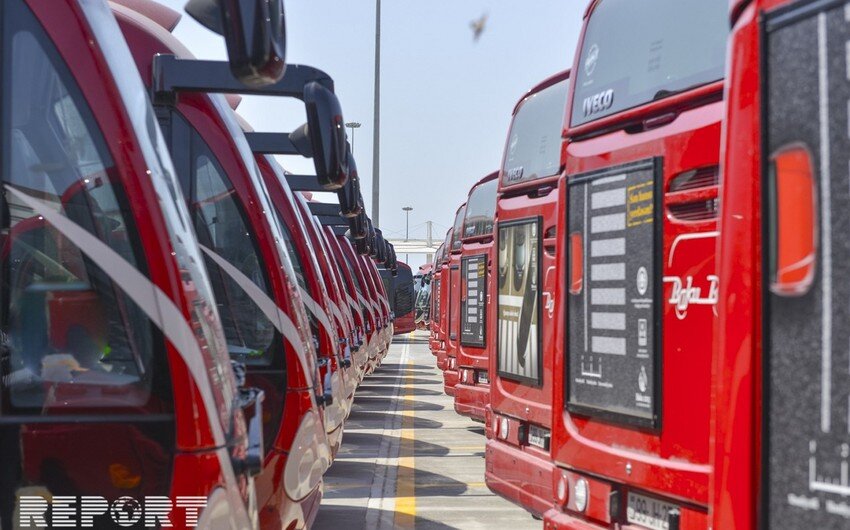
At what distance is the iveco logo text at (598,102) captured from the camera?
5.24 metres

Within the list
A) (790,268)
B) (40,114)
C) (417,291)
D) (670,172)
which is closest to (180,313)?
(40,114)

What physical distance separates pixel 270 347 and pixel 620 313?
2.04 m

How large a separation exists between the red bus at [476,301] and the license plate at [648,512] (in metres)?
7.45

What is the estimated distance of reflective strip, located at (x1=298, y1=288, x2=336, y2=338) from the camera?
8.62 metres

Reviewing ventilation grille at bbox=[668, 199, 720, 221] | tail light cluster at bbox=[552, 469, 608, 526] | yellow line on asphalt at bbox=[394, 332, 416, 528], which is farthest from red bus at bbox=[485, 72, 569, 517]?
ventilation grille at bbox=[668, 199, 720, 221]

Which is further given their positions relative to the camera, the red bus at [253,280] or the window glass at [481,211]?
the window glass at [481,211]

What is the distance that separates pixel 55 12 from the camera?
11.3ft

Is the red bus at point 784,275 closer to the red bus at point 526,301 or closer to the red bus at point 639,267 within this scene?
the red bus at point 639,267

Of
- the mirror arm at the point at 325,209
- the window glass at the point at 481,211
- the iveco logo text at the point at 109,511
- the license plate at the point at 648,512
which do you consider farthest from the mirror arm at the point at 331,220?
the iveco logo text at the point at 109,511

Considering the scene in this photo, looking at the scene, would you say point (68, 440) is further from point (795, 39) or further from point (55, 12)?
point (795, 39)

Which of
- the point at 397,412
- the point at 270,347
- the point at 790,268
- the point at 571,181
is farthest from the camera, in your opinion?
the point at 397,412

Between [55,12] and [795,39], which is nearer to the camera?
[795,39]

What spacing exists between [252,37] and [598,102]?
2.24 metres

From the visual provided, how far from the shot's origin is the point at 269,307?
616 centimetres
